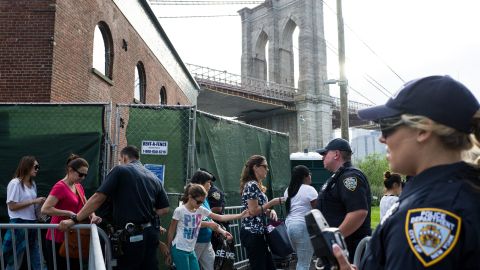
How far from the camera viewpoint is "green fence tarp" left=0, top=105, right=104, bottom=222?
250 inches

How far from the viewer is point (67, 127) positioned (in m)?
6.39

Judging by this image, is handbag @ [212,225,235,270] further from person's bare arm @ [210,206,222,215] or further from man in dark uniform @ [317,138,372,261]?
man in dark uniform @ [317,138,372,261]

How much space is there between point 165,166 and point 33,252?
6.93 feet

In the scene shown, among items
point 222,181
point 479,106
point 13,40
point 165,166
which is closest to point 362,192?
point 479,106

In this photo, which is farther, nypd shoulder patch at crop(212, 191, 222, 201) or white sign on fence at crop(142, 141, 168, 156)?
white sign on fence at crop(142, 141, 168, 156)

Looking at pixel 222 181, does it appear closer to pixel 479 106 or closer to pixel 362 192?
pixel 362 192

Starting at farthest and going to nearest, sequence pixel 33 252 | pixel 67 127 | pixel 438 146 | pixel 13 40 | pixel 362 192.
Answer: pixel 13 40, pixel 67 127, pixel 33 252, pixel 362 192, pixel 438 146

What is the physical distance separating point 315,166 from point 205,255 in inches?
399

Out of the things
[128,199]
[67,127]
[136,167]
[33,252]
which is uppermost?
[67,127]

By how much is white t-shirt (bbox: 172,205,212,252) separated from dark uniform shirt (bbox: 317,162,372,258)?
177cm

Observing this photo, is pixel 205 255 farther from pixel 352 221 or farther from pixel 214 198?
pixel 352 221

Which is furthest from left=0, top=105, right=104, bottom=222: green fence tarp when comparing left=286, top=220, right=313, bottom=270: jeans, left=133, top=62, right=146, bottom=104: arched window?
left=133, top=62, right=146, bottom=104: arched window

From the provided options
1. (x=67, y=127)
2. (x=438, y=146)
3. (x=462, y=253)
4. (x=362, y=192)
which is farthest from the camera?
(x=67, y=127)

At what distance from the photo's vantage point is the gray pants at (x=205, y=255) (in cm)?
570
